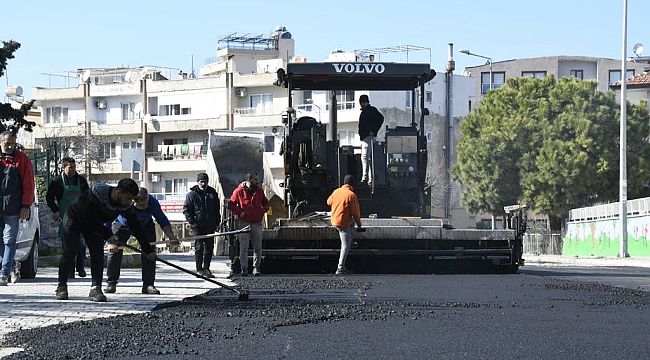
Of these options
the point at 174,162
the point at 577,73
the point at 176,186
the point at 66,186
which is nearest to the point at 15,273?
the point at 66,186

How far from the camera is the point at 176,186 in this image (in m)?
79.6

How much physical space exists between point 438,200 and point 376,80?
4588 cm

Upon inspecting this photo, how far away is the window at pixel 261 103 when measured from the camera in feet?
246

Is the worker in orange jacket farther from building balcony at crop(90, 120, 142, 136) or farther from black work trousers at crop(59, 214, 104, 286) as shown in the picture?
building balcony at crop(90, 120, 142, 136)

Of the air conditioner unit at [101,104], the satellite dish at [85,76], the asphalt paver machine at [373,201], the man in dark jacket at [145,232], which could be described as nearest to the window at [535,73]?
the air conditioner unit at [101,104]

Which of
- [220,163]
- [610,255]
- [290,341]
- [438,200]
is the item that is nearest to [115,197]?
[290,341]

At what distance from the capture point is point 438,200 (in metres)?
65.8

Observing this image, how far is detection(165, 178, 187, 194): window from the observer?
79044mm

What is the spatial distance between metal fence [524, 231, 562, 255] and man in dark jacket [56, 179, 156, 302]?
46.1 meters

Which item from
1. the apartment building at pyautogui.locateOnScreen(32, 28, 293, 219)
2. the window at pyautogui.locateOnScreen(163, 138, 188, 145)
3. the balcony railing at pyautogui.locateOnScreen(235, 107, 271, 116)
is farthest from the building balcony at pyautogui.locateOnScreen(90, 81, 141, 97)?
the balcony railing at pyautogui.locateOnScreen(235, 107, 271, 116)

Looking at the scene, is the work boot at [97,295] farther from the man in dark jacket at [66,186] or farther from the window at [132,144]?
the window at [132,144]

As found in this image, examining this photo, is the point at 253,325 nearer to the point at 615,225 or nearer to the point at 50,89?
the point at 615,225

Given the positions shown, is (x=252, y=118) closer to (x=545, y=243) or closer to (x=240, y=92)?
(x=240, y=92)

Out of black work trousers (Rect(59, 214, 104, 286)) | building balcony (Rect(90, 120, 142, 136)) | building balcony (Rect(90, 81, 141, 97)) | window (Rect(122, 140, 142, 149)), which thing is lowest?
black work trousers (Rect(59, 214, 104, 286))
